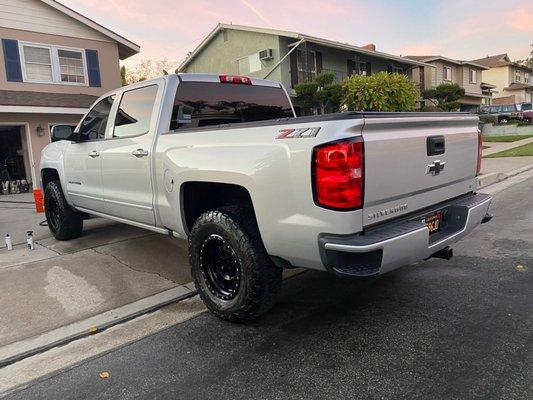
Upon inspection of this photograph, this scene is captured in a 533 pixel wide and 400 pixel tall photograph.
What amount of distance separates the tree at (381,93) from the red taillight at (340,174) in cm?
1455

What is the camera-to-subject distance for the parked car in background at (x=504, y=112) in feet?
123

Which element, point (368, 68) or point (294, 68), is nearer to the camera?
point (294, 68)

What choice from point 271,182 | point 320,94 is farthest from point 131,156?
point 320,94

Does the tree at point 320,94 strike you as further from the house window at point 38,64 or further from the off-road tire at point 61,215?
the off-road tire at point 61,215

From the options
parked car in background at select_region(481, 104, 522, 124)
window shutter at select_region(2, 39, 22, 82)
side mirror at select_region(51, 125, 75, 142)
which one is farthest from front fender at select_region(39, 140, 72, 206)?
parked car in background at select_region(481, 104, 522, 124)

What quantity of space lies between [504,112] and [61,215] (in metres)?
41.0

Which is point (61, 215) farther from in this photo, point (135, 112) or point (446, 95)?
point (446, 95)

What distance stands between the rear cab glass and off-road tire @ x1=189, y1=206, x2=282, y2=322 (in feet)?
4.05

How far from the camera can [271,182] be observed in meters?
3.12

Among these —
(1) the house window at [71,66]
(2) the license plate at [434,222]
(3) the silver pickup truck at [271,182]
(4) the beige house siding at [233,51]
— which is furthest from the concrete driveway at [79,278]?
(4) the beige house siding at [233,51]

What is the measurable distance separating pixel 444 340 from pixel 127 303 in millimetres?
2844

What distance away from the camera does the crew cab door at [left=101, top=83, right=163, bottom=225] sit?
14.4 ft

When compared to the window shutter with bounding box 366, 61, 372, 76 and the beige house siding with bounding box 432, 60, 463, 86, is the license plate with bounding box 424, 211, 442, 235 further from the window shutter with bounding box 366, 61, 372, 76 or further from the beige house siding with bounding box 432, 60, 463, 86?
the beige house siding with bounding box 432, 60, 463, 86

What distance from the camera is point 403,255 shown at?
3000 millimetres
